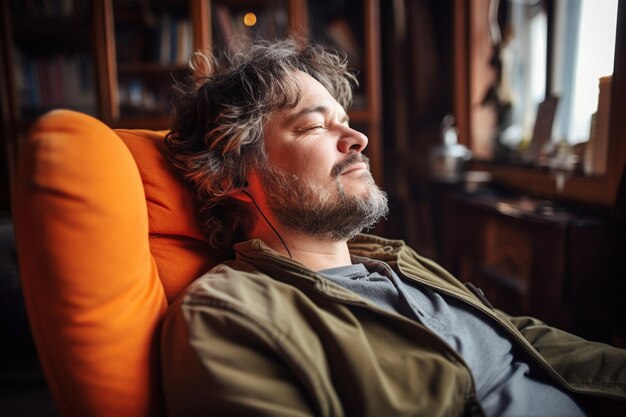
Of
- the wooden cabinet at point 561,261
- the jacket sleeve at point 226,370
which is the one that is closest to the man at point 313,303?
the jacket sleeve at point 226,370

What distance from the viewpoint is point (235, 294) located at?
796mm

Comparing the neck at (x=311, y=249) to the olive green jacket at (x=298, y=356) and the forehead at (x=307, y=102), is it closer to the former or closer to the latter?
the olive green jacket at (x=298, y=356)

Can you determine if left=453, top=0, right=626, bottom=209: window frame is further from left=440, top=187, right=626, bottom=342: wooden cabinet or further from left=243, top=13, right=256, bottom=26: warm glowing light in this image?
left=243, top=13, right=256, bottom=26: warm glowing light

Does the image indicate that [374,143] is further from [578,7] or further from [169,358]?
[169,358]

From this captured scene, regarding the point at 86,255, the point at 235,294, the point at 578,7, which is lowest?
the point at 235,294

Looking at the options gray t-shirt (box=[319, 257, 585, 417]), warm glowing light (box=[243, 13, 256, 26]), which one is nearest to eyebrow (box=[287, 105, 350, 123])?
gray t-shirt (box=[319, 257, 585, 417])

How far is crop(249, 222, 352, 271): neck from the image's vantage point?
1.07 metres

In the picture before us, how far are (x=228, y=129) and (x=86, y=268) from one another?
540mm

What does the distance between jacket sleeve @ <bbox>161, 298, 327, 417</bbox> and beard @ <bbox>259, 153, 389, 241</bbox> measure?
37cm

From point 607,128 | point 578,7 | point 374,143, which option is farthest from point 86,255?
point 578,7

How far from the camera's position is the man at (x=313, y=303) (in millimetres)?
725

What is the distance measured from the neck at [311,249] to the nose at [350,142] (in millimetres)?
224

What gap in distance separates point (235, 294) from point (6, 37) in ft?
9.35

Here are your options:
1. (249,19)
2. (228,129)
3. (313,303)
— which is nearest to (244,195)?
(228,129)
